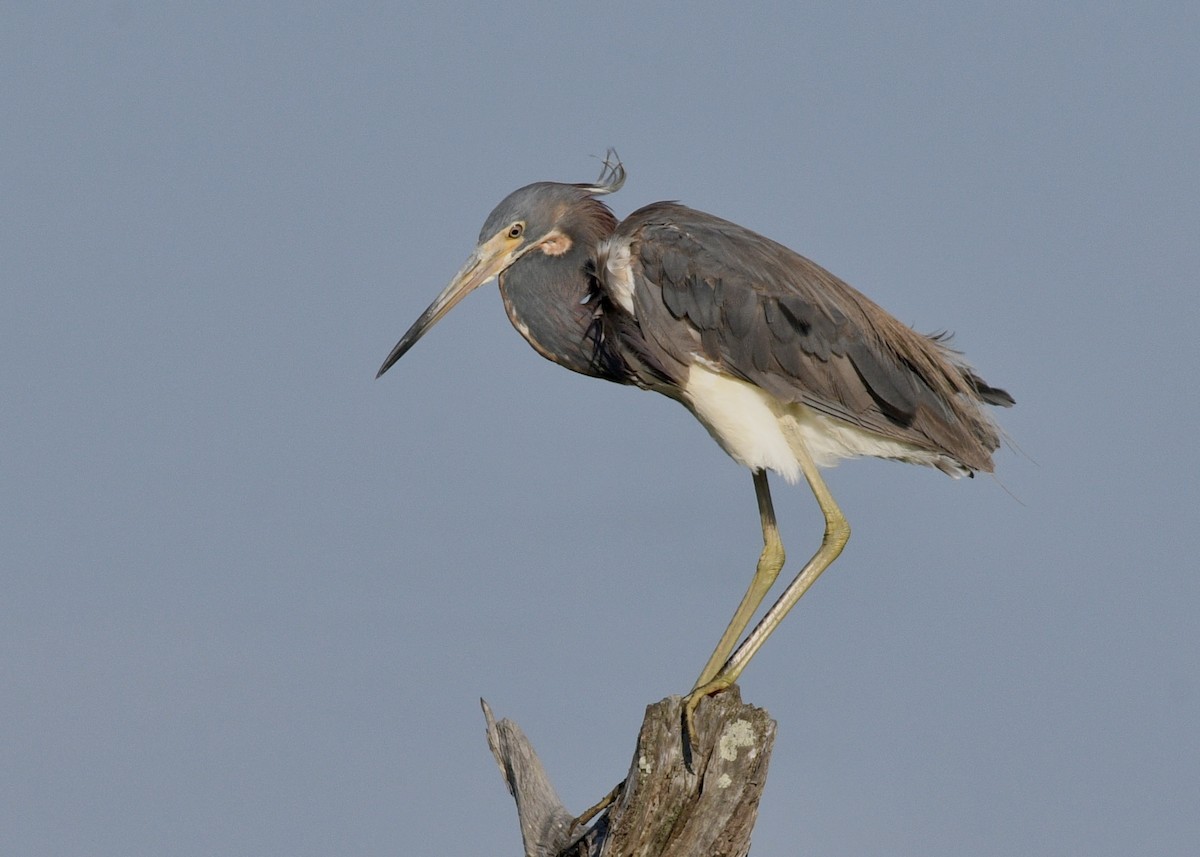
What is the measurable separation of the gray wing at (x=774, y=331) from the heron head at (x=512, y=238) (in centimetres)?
39

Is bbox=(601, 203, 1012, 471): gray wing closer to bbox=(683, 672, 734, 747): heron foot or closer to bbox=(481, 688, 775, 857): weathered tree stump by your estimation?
bbox=(683, 672, 734, 747): heron foot

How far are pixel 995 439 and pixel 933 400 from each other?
0.48 metres

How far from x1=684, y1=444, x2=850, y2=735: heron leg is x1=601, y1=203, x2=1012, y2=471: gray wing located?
334mm

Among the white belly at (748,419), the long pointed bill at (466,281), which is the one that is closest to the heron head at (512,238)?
the long pointed bill at (466,281)

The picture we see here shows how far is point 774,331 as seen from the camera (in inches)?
268

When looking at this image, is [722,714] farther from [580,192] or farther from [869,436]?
[580,192]

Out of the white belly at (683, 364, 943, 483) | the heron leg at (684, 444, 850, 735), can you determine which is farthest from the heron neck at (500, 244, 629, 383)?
the heron leg at (684, 444, 850, 735)

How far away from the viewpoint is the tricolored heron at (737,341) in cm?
678

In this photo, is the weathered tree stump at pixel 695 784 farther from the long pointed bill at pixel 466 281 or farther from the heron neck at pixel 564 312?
the long pointed bill at pixel 466 281

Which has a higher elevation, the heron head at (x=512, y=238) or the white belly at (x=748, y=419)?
the heron head at (x=512, y=238)

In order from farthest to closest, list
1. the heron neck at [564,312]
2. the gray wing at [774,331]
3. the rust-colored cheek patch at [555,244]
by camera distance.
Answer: the rust-colored cheek patch at [555,244]
the heron neck at [564,312]
the gray wing at [774,331]

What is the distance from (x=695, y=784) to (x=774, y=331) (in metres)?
2.31

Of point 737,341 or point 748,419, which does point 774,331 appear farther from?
point 748,419

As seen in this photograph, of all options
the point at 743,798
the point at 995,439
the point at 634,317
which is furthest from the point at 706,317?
the point at 743,798
